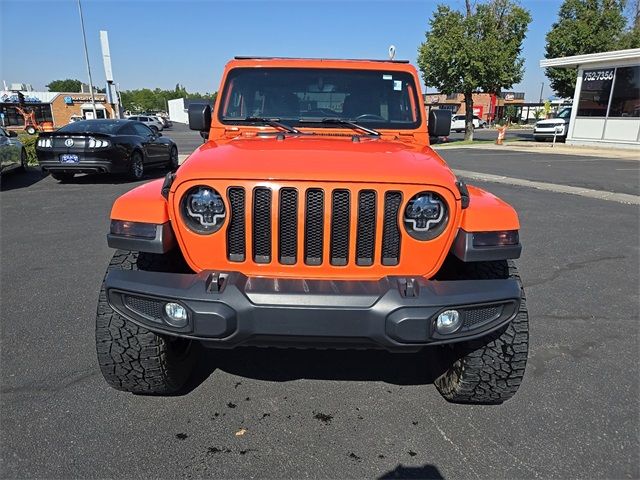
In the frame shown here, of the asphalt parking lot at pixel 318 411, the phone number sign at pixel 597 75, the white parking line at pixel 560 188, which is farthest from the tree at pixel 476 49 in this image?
the asphalt parking lot at pixel 318 411

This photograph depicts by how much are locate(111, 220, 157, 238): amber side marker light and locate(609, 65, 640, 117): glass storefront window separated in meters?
21.9

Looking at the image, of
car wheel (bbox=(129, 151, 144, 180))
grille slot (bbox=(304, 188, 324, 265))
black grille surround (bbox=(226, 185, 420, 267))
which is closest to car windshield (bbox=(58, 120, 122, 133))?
car wheel (bbox=(129, 151, 144, 180))

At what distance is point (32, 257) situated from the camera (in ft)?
16.4

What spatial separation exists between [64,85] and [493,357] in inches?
5848

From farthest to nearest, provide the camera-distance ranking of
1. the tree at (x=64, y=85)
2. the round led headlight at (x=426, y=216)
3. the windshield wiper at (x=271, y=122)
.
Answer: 1. the tree at (x=64, y=85)
2. the windshield wiper at (x=271, y=122)
3. the round led headlight at (x=426, y=216)

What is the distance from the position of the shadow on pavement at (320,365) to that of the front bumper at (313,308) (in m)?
0.84

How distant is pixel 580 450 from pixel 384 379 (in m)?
1.08

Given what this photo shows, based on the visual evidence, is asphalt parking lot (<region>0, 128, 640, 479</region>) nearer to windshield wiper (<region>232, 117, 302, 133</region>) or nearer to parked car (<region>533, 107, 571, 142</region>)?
windshield wiper (<region>232, 117, 302, 133</region>)

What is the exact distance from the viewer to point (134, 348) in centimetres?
237

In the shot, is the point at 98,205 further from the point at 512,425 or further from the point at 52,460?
the point at 512,425

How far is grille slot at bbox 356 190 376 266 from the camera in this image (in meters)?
2.12

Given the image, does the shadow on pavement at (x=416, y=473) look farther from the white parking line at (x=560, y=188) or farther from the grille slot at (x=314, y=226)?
the white parking line at (x=560, y=188)

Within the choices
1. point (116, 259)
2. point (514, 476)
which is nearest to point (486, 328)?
point (514, 476)

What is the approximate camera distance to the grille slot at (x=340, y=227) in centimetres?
212
